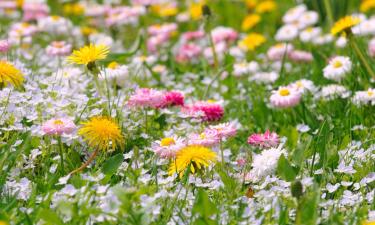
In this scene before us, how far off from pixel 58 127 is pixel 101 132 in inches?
5.5

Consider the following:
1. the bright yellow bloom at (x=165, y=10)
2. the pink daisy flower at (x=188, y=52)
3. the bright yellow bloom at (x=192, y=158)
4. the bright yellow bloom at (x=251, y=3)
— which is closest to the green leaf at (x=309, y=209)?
the bright yellow bloom at (x=192, y=158)

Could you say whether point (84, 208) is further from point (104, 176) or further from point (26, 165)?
point (26, 165)

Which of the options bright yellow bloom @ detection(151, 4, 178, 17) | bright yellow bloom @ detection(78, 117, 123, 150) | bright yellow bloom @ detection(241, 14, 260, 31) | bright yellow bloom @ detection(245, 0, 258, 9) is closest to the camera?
bright yellow bloom @ detection(78, 117, 123, 150)

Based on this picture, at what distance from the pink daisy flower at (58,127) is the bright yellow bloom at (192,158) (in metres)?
0.35

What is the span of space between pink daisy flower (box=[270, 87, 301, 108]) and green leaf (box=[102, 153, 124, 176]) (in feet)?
2.88

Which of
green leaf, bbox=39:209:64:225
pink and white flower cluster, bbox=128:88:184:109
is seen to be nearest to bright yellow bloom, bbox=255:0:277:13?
pink and white flower cluster, bbox=128:88:184:109

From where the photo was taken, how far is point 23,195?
2340 millimetres

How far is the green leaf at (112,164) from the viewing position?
2430mm

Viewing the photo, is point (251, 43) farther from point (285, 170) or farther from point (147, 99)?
point (285, 170)

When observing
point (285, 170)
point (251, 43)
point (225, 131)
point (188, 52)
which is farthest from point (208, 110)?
point (251, 43)

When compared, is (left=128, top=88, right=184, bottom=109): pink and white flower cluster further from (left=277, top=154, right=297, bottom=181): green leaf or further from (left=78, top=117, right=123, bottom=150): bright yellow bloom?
(left=277, top=154, right=297, bottom=181): green leaf

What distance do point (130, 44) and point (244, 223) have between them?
125 inches

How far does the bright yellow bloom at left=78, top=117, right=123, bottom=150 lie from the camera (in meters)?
2.47

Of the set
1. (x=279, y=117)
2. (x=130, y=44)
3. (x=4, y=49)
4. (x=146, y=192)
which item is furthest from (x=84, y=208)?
(x=130, y=44)
